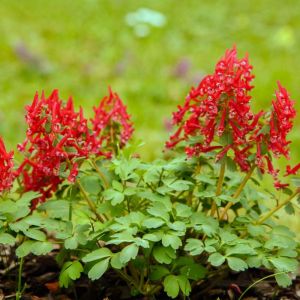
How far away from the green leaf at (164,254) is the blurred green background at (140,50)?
10.5 feet

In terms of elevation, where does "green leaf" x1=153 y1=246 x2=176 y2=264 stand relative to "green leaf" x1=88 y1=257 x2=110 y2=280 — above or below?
above

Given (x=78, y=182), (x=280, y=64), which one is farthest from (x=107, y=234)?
(x=280, y=64)

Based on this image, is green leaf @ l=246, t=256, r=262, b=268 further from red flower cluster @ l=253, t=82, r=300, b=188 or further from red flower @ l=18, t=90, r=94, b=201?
red flower @ l=18, t=90, r=94, b=201

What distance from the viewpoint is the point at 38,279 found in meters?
2.81

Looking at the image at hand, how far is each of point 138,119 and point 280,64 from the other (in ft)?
7.66

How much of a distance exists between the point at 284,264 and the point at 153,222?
1.53 feet

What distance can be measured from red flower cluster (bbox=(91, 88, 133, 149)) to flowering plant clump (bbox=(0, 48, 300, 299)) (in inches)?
0.9

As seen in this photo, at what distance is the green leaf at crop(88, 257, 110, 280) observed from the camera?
2.17 m

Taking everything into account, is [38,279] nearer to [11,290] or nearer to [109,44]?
[11,290]

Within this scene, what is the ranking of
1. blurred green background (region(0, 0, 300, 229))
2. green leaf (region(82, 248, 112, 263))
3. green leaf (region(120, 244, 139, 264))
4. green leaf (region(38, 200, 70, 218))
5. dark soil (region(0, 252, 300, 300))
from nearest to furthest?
green leaf (region(120, 244, 139, 264)) → green leaf (region(82, 248, 112, 263)) → green leaf (region(38, 200, 70, 218)) → dark soil (region(0, 252, 300, 300)) → blurred green background (region(0, 0, 300, 229))

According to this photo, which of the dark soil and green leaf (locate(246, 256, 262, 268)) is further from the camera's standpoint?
the dark soil

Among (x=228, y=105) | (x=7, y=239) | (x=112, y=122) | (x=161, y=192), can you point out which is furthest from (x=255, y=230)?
(x=7, y=239)

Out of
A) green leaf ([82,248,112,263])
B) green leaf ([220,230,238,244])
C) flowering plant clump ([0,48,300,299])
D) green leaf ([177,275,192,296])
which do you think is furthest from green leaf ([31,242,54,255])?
green leaf ([220,230,238,244])

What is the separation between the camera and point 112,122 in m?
2.69
